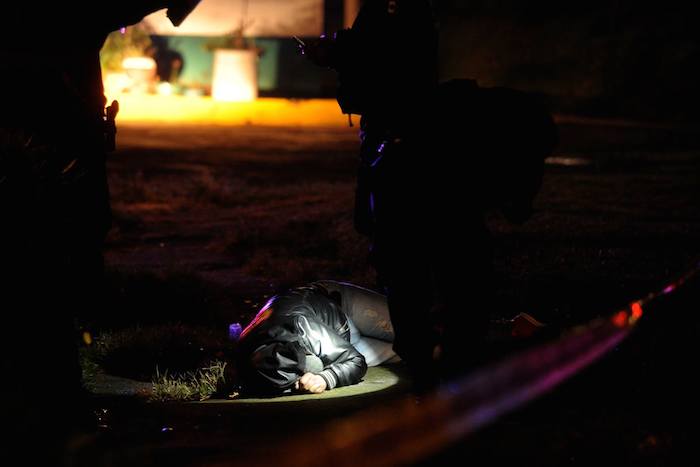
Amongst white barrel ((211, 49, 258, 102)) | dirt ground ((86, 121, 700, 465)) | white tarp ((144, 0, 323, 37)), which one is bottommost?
dirt ground ((86, 121, 700, 465))

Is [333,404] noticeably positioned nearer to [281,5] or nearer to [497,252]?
[497,252]

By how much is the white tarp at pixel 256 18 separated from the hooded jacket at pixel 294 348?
12700 mm

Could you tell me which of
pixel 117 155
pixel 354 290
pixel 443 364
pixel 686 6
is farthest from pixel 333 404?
pixel 686 6

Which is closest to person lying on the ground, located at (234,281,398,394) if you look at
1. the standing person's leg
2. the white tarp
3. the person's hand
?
the person's hand

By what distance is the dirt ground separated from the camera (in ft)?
13.4

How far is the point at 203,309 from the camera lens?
7.33 metres

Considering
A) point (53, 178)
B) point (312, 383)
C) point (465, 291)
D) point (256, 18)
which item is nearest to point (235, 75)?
point (256, 18)

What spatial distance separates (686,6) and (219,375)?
18.3m

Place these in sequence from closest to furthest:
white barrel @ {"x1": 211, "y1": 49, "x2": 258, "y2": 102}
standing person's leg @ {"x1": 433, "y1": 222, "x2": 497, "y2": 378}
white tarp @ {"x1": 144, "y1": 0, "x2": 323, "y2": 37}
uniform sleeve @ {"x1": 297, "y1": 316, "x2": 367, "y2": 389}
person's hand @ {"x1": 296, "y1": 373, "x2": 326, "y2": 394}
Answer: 1. standing person's leg @ {"x1": 433, "y1": 222, "x2": 497, "y2": 378}
2. person's hand @ {"x1": 296, "y1": 373, "x2": 326, "y2": 394}
3. uniform sleeve @ {"x1": 297, "y1": 316, "x2": 367, "y2": 389}
4. white tarp @ {"x1": 144, "y1": 0, "x2": 323, "y2": 37}
5. white barrel @ {"x1": 211, "y1": 49, "x2": 258, "y2": 102}

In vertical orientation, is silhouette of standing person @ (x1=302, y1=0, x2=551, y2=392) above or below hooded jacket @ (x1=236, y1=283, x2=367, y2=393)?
above

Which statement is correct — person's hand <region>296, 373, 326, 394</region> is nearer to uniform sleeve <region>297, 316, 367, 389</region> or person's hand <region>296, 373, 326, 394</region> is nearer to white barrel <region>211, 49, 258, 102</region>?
uniform sleeve <region>297, 316, 367, 389</region>

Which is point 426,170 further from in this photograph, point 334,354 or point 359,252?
point 359,252

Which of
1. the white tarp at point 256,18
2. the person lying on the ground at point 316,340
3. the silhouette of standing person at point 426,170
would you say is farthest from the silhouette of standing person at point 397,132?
the white tarp at point 256,18

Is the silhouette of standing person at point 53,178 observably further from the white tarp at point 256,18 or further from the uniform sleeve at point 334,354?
the white tarp at point 256,18
